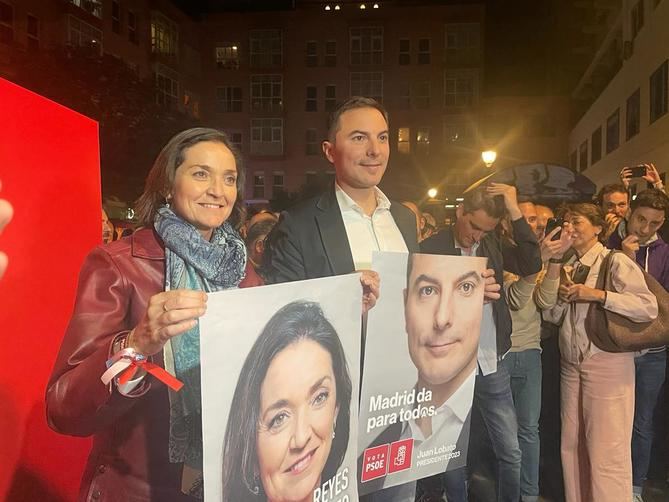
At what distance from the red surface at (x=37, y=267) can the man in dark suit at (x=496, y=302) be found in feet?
4.49

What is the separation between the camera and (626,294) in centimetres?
256

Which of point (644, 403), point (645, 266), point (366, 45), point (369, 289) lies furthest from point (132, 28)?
point (644, 403)

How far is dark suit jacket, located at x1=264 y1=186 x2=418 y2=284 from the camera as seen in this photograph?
1866 millimetres

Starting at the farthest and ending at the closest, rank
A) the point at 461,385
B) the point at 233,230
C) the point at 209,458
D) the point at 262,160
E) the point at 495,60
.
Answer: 1. the point at 495,60
2. the point at 262,160
3. the point at 461,385
4. the point at 233,230
5. the point at 209,458

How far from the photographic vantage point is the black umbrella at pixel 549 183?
3243 mm

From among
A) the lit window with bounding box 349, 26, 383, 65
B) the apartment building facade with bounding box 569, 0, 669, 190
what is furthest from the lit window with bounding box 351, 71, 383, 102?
the apartment building facade with bounding box 569, 0, 669, 190

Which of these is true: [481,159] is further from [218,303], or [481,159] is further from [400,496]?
[218,303]

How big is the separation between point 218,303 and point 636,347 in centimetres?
210

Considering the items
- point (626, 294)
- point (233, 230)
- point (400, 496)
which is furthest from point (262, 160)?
point (626, 294)

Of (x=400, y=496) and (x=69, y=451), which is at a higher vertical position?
(x=69, y=451)

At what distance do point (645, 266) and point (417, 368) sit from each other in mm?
1798

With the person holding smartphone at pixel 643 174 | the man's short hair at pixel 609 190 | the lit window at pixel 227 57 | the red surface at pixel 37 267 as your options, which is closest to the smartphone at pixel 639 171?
the person holding smartphone at pixel 643 174

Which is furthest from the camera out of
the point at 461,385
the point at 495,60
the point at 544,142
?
the point at 544,142

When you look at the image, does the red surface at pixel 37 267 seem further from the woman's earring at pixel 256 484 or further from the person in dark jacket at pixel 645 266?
the person in dark jacket at pixel 645 266
